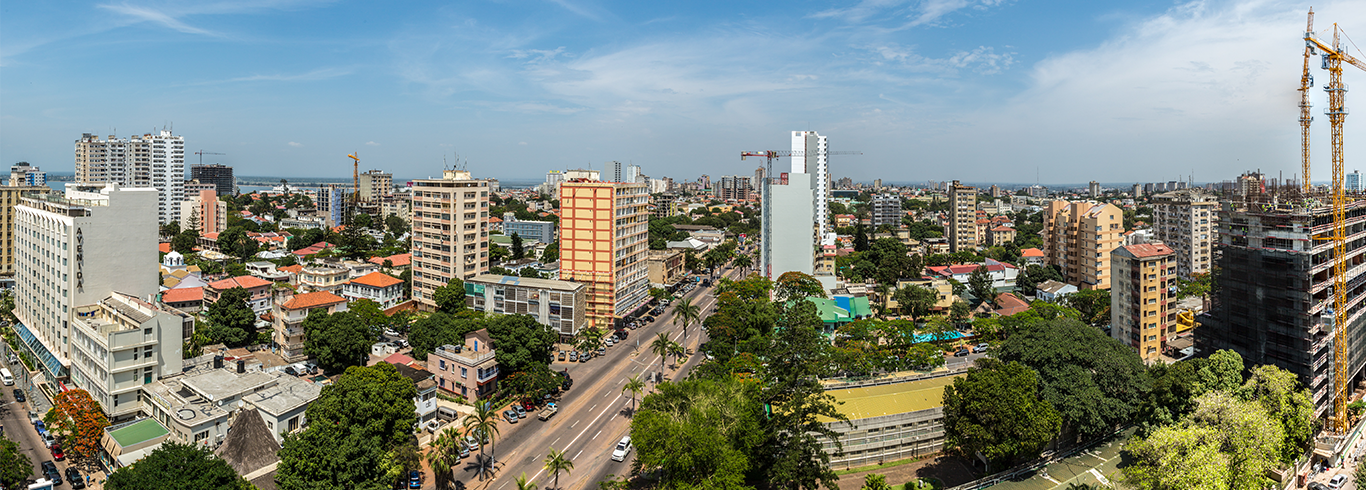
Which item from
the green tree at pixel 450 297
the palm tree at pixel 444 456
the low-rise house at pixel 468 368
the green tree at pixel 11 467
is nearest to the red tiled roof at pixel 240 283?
the green tree at pixel 450 297

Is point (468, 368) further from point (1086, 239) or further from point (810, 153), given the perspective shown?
point (810, 153)

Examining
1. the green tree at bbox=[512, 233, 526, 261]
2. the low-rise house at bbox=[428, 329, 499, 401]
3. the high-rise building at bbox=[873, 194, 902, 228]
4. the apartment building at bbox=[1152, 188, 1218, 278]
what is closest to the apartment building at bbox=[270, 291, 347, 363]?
the low-rise house at bbox=[428, 329, 499, 401]

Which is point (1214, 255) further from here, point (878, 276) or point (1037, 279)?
point (878, 276)

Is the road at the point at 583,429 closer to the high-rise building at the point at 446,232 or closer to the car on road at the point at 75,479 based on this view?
the car on road at the point at 75,479

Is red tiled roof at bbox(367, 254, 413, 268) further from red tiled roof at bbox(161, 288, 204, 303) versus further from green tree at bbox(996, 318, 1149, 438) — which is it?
green tree at bbox(996, 318, 1149, 438)

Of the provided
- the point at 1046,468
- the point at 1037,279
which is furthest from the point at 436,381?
the point at 1037,279

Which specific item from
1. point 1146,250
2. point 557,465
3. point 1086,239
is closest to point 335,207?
point 1086,239
